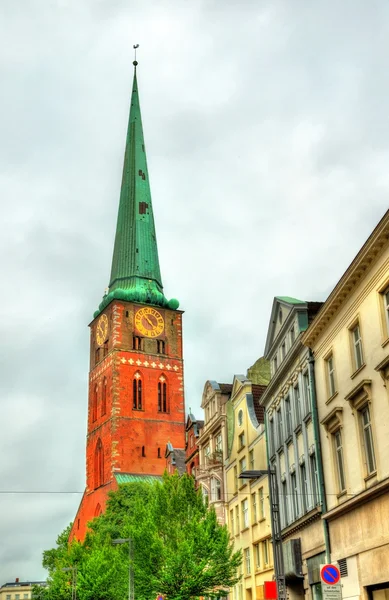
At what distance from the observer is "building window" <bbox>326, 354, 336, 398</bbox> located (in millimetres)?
30094

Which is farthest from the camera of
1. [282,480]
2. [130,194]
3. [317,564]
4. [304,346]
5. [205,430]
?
[130,194]

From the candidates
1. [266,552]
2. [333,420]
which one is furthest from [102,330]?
[333,420]

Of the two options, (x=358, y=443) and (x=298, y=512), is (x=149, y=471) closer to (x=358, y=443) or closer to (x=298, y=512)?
(x=298, y=512)

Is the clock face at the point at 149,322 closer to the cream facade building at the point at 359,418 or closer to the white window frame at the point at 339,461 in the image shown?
the cream facade building at the point at 359,418

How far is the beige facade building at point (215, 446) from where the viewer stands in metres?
51.7

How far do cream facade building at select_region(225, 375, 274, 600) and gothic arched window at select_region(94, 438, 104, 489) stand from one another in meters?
40.0

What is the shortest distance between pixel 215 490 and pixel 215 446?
3255mm

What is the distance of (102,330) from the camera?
96812 mm

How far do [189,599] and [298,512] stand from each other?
10904mm

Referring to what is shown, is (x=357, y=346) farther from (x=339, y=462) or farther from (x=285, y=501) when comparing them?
(x=285, y=501)

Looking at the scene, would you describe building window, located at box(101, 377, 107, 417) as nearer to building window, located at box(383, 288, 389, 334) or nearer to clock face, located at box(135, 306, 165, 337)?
clock face, located at box(135, 306, 165, 337)

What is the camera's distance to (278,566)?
2819 centimetres

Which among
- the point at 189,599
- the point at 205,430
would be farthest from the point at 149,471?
the point at 189,599

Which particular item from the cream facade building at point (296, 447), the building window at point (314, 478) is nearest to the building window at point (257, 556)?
the cream facade building at point (296, 447)
